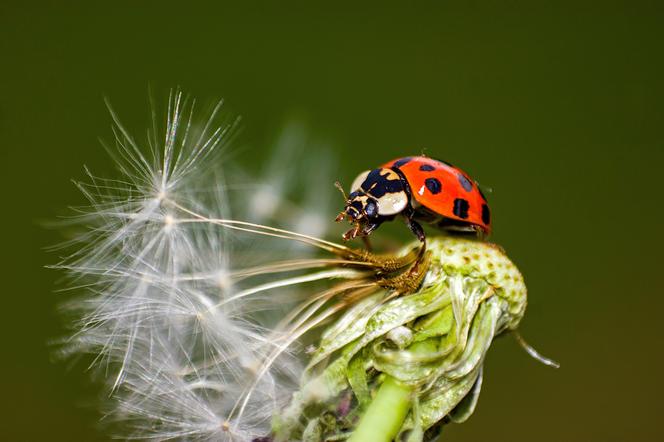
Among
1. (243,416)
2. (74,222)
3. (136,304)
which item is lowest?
(243,416)

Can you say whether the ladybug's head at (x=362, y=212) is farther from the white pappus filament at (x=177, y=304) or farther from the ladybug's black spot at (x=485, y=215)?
the ladybug's black spot at (x=485, y=215)

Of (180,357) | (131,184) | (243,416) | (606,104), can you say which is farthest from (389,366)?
(606,104)

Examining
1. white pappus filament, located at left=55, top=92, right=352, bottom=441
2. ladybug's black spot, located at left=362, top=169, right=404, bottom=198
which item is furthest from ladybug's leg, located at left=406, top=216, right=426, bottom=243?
white pappus filament, located at left=55, top=92, right=352, bottom=441

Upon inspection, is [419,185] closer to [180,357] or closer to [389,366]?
[389,366]

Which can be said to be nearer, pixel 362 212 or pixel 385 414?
pixel 385 414

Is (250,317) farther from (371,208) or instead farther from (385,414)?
(385,414)

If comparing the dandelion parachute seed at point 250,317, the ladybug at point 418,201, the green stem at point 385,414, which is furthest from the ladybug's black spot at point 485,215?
the green stem at point 385,414

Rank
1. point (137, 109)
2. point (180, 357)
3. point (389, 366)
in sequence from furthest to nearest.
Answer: point (137, 109) → point (180, 357) → point (389, 366)

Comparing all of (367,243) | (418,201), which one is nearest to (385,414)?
(367,243)
